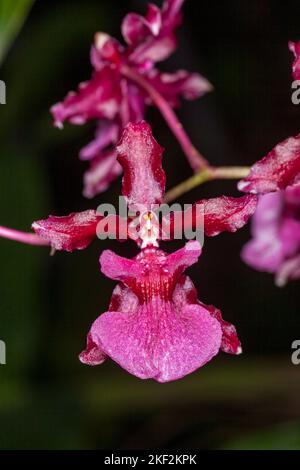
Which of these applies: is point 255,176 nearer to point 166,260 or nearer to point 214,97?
point 166,260

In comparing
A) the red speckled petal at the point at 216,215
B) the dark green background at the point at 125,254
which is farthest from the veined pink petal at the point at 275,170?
the dark green background at the point at 125,254

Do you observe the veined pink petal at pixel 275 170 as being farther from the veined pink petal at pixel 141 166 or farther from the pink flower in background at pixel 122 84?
the pink flower in background at pixel 122 84

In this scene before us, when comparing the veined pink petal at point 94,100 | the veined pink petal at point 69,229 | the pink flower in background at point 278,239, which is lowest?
the veined pink petal at point 69,229

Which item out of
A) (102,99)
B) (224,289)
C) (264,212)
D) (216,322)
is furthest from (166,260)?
(224,289)

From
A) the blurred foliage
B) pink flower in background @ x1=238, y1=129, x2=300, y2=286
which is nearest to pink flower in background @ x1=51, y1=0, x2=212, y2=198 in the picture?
the blurred foliage
